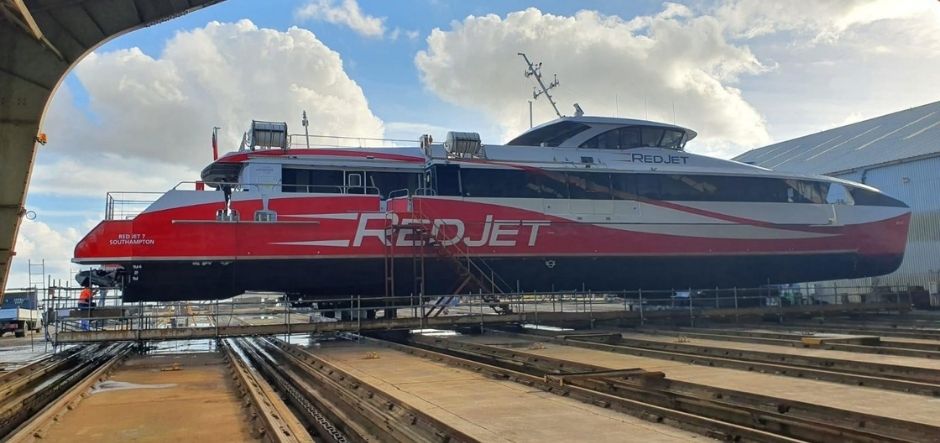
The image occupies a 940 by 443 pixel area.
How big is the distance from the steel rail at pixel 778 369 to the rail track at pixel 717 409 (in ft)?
6.28

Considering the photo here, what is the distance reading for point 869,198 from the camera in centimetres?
2114

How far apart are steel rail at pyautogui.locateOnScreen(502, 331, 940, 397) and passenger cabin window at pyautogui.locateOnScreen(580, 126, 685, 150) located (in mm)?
7860

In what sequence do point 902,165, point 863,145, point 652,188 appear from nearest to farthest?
point 652,188
point 902,165
point 863,145

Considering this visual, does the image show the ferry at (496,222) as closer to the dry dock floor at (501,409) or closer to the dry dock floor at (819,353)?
the dry dock floor at (819,353)

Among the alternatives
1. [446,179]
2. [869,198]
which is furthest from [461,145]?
[869,198]

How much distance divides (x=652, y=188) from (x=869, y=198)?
7945 mm

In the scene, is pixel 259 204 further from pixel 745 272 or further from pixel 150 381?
pixel 745 272

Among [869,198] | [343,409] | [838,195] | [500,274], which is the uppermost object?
[838,195]

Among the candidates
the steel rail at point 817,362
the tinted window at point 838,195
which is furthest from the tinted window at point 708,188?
the steel rail at point 817,362

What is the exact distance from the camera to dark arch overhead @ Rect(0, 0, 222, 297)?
716 cm

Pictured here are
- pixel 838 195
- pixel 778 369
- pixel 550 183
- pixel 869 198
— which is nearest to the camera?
pixel 778 369

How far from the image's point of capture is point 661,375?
8.20 metres

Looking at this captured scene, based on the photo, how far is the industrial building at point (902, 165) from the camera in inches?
1069

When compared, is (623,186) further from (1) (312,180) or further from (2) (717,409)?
(2) (717,409)
